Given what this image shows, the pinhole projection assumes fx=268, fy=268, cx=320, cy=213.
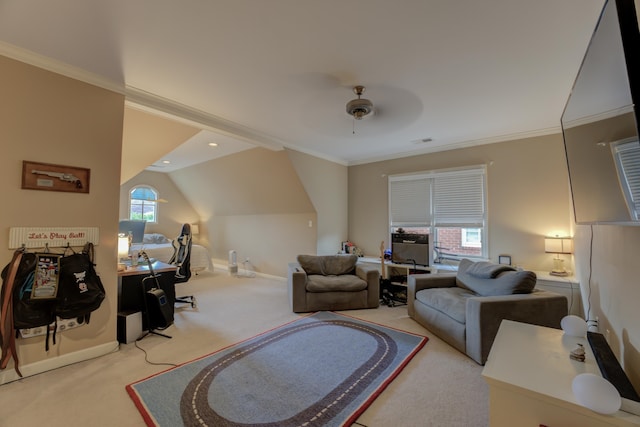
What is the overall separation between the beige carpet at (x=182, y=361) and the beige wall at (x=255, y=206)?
2400 millimetres

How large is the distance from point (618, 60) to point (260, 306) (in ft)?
13.6

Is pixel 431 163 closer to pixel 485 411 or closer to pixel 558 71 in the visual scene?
pixel 558 71

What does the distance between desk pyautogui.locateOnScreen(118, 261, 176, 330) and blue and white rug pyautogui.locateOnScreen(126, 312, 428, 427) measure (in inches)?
49.9

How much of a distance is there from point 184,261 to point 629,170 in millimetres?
4649

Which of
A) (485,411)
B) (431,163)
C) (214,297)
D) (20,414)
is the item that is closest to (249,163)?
(214,297)

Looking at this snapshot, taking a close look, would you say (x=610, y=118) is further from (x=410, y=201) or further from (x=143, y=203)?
(x=143, y=203)

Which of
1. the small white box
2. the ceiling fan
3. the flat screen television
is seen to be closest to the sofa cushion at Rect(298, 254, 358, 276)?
the small white box

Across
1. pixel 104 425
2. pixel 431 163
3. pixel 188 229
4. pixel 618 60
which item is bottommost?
pixel 104 425

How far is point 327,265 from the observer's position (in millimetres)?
4402

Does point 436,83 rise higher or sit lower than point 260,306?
higher

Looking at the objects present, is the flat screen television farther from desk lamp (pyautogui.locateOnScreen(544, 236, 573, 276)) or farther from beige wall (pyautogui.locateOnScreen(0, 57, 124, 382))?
beige wall (pyautogui.locateOnScreen(0, 57, 124, 382))

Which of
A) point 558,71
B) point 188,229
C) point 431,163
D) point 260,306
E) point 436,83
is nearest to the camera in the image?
point 558,71

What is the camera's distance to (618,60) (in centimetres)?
100


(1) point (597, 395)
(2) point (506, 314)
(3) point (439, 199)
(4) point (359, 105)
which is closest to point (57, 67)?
(4) point (359, 105)
